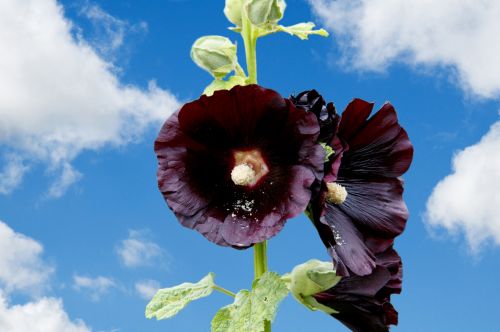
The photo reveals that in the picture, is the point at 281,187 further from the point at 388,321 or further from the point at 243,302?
the point at 388,321

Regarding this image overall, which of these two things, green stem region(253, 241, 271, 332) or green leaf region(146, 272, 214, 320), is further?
green leaf region(146, 272, 214, 320)

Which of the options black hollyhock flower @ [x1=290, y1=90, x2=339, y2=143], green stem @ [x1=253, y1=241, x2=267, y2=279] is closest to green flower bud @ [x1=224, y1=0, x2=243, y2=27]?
black hollyhock flower @ [x1=290, y1=90, x2=339, y2=143]

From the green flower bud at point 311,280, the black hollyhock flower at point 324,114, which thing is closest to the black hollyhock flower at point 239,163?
the black hollyhock flower at point 324,114

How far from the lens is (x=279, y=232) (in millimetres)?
2383

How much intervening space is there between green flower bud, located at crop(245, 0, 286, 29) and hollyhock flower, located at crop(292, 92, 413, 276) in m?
0.40

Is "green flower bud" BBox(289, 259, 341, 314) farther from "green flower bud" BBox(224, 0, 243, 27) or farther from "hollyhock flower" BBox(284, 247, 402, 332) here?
"green flower bud" BBox(224, 0, 243, 27)

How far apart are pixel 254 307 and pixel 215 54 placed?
0.86m

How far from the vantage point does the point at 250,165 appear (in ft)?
8.36

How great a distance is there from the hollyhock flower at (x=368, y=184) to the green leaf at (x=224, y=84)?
0.38m

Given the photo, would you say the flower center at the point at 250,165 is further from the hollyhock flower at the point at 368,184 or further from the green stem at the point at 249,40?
the green stem at the point at 249,40

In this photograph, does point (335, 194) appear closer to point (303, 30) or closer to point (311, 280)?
point (311, 280)

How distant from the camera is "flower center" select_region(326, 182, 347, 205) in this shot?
2.57 meters

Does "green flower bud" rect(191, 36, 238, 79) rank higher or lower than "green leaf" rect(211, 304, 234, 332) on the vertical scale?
higher

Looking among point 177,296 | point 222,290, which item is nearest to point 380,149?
point 222,290
